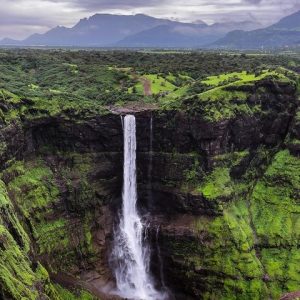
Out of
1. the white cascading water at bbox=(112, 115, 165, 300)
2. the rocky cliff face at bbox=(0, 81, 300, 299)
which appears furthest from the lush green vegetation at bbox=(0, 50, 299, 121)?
the white cascading water at bbox=(112, 115, 165, 300)

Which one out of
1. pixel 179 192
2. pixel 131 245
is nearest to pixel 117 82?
pixel 179 192

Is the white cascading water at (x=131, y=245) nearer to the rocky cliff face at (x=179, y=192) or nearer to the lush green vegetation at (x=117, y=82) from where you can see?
Answer: the rocky cliff face at (x=179, y=192)

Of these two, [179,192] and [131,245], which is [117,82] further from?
[131,245]

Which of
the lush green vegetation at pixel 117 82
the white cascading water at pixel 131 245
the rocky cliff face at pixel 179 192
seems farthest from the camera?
the lush green vegetation at pixel 117 82

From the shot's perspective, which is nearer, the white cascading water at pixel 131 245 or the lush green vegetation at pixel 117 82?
the white cascading water at pixel 131 245

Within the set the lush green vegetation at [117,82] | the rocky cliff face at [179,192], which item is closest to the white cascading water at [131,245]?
the rocky cliff face at [179,192]
